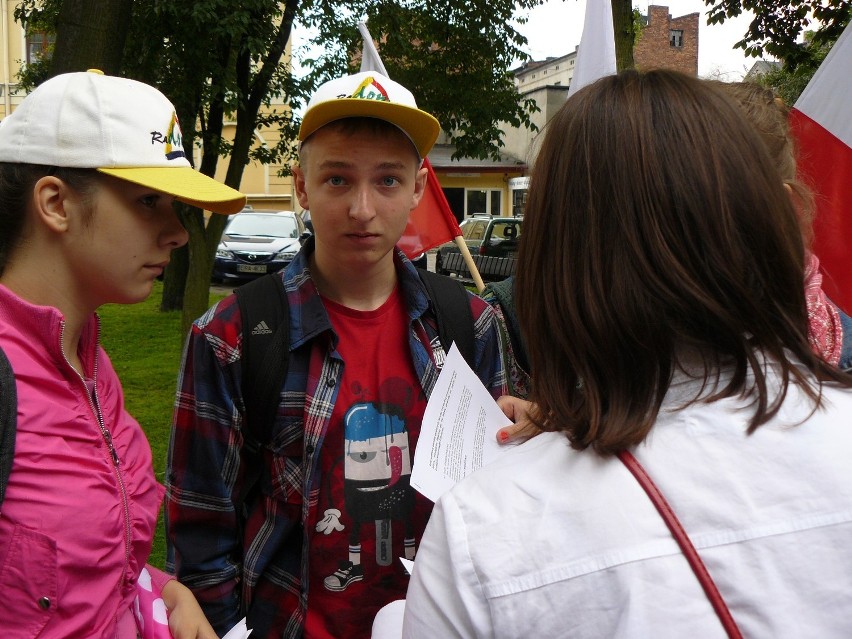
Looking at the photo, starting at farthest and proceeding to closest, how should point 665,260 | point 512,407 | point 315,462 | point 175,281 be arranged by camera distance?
point 175,281 < point 512,407 < point 315,462 < point 665,260

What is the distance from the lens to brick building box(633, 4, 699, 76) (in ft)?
173

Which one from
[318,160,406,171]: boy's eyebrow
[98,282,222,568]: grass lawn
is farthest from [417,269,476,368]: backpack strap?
[98,282,222,568]: grass lawn

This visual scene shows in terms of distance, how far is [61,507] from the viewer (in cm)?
141

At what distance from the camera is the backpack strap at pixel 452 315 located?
212 centimetres

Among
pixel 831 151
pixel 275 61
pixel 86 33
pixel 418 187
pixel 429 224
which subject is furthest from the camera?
pixel 275 61

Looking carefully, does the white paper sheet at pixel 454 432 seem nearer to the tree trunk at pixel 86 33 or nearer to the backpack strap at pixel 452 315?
the backpack strap at pixel 452 315

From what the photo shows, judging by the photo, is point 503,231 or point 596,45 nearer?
point 596,45

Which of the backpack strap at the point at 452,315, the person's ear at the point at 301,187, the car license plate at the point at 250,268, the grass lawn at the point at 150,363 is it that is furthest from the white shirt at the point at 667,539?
the car license plate at the point at 250,268

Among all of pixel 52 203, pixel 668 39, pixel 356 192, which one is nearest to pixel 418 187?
pixel 356 192

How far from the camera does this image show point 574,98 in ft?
3.72

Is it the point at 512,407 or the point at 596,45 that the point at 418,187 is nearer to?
the point at 512,407

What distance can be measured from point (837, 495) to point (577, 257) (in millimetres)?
417

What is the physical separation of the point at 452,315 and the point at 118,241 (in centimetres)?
86

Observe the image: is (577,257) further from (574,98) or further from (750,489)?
(750,489)
